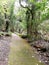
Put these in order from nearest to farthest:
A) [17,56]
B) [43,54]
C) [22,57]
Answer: [22,57]
[17,56]
[43,54]

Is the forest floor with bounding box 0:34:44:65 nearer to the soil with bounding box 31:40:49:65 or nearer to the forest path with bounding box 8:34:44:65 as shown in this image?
the forest path with bounding box 8:34:44:65

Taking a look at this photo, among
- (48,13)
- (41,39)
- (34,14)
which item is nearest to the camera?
(48,13)

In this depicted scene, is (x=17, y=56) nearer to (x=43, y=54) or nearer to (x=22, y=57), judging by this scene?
(x=22, y=57)

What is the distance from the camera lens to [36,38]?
19422mm

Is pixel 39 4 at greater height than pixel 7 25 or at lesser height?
greater

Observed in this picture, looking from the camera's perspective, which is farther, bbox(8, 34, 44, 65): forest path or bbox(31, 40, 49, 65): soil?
bbox(31, 40, 49, 65): soil

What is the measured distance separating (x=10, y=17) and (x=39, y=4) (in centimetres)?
1603

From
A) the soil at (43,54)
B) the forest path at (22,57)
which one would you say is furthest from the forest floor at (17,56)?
the soil at (43,54)

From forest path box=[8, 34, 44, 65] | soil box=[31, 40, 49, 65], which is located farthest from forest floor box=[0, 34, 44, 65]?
soil box=[31, 40, 49, 65]

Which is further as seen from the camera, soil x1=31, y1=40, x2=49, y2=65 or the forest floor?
soil x1=31, y1=40, x2=49, y2=65

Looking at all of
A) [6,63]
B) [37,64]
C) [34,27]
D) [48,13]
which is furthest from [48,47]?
[34,27]

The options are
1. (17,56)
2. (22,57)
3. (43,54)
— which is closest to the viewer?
(22,57)

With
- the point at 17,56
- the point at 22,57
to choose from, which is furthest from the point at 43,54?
the point at 17,56

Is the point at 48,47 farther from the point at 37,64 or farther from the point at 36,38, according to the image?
the point at 36,38
